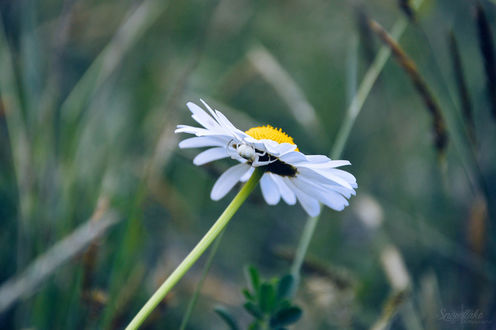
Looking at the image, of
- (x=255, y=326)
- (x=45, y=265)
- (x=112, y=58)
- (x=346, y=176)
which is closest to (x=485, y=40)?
(x=346, y=176)

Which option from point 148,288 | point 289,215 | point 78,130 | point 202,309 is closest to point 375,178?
point 289,215

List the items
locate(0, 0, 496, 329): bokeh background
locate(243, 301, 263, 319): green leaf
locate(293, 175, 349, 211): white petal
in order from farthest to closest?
locate(0, 0, 496, 329): bokeh background, locate(243, 301, 263, 319): green leaf, locate(293, 175, 349, 211): white petal

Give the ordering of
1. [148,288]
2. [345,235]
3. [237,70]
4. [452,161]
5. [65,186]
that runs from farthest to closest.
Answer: [452,161]
[345,235]
[237,70]
[148,288]
[65,186]

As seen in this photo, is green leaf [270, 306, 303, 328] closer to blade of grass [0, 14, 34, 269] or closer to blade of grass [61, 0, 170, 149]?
blade of grass [0, 14, 34, 269]

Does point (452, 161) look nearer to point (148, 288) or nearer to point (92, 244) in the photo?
point (148, 288)

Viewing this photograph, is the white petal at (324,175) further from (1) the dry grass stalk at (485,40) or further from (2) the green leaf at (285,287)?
(1) the dry grass stalk at (485,40)

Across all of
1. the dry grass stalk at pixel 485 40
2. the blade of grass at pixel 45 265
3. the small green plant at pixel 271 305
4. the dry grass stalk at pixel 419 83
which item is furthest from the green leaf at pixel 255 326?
the dry grass stalk at pixel 485 40

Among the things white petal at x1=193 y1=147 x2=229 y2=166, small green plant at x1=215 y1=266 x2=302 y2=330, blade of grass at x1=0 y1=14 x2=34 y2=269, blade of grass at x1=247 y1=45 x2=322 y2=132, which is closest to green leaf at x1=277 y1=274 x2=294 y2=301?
small green plant at x1=215 y1=266 x2=302 y2=330
